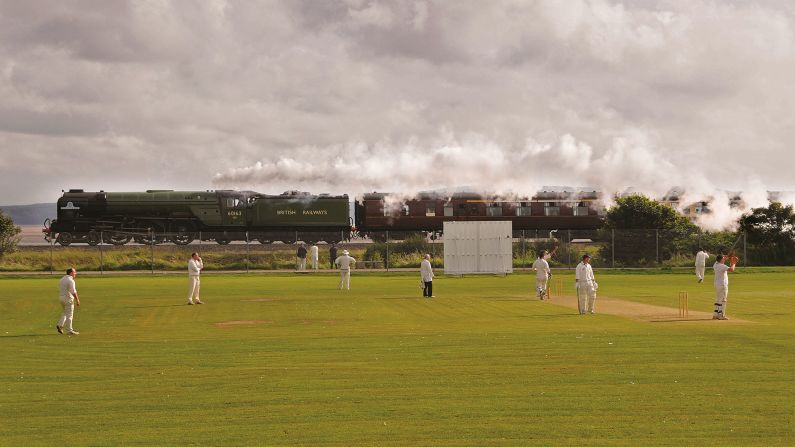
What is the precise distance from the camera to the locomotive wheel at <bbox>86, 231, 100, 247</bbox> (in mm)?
65938

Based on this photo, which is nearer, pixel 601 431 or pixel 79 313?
pixel 601 431

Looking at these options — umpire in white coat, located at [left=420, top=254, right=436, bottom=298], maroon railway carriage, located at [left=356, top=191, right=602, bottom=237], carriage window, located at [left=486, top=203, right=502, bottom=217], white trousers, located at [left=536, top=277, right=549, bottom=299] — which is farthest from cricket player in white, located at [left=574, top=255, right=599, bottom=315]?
carriage window, located at [left=486, top=203, right=502, bottom=217]

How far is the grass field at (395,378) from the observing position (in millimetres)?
10406

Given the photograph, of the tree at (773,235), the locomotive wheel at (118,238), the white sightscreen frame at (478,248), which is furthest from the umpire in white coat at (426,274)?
the locomotive wheel at (118,238)

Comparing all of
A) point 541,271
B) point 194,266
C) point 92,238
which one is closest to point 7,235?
point 92,238

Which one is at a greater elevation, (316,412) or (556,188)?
(556,188)

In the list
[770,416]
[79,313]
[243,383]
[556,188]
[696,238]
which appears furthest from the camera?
[556,188]

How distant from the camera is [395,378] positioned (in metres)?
13.9

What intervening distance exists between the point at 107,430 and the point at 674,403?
7086 mm

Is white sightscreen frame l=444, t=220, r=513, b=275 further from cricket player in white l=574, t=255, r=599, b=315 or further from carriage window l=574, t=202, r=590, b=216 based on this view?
carriage window l=574, t=202, r=590, b=216

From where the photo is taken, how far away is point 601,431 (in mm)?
10297

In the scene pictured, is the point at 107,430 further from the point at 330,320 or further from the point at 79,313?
the point at 79,313

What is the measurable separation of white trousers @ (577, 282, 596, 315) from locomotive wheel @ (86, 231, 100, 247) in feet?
161

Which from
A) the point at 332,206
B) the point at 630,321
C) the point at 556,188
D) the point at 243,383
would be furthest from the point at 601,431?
the point at 556,188
